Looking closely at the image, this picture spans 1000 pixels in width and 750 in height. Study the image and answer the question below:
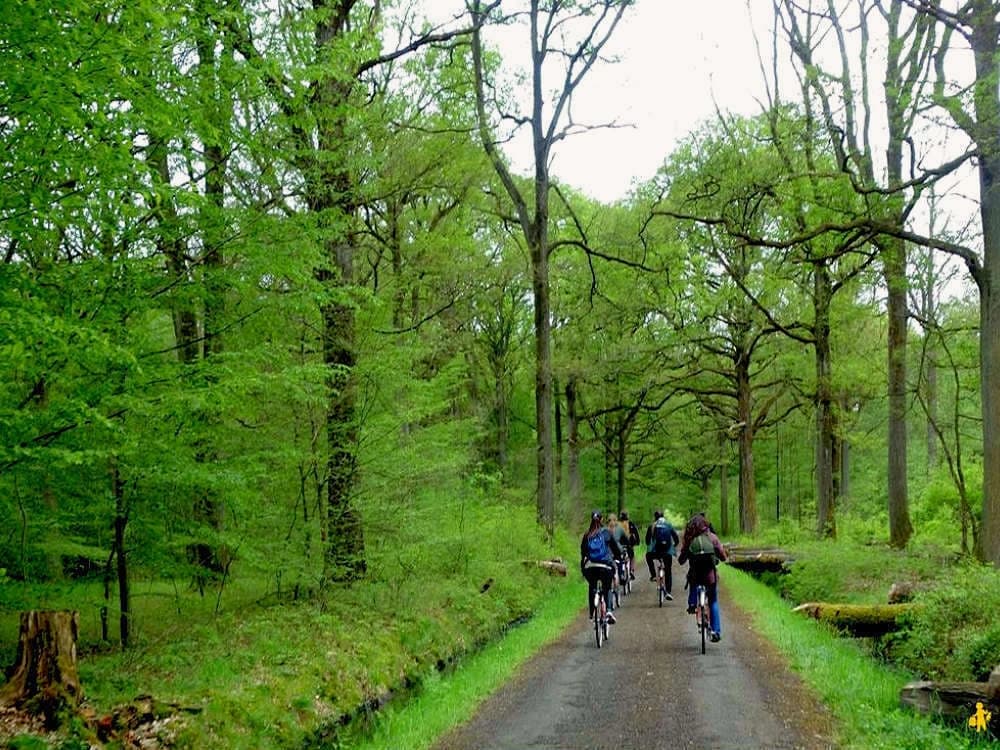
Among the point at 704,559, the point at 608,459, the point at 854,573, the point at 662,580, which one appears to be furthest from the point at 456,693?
the point at 608,459

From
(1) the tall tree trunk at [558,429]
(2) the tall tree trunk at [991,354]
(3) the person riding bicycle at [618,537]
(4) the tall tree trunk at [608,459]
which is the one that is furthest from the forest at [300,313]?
(4) the tall tree trunk at [608,459]

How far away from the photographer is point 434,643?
38.7 ft

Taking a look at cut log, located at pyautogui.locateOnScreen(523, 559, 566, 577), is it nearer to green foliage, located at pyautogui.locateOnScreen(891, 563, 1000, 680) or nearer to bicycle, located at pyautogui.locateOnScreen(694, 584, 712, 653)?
bicycle, located at pyautogui.locateOnScreen(694, 584, 712, 653)

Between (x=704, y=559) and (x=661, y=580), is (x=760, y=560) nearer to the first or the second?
(x=661, y=580)

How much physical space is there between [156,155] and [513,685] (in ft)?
23.4

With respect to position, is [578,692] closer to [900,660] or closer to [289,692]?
[289,692]

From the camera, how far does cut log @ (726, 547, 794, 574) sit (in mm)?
19850

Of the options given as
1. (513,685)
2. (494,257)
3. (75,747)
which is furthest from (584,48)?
(75,747)

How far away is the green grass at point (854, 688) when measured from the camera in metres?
6.29

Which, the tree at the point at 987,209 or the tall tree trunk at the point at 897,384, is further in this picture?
the tall tree trunk at the point at 897,384

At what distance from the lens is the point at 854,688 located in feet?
26.6

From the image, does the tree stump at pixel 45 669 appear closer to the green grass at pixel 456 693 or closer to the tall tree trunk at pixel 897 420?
the green grass at pixel 456 693

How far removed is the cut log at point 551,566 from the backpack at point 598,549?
256 inches

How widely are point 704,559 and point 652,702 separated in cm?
355
